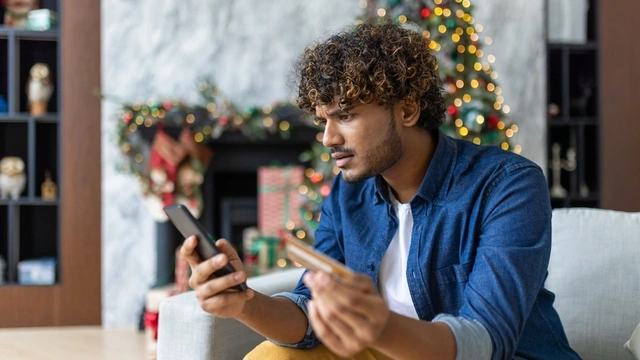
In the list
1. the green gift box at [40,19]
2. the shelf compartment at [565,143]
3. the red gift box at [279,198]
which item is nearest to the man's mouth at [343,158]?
the red gift box at [279,198]

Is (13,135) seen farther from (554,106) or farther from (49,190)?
(554,106)

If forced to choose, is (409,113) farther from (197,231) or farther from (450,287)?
(197,231)

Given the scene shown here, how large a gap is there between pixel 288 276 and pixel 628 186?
301cm

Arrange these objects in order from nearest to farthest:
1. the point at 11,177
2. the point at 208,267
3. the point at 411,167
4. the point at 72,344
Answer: the point at 208,267 < the point at 411,167 < the point at 72,344 < the point at 11,177

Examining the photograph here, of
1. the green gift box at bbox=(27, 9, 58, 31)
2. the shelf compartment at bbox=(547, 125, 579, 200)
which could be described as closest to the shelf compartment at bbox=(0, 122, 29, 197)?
the green gift box at bbox=(27, 9, 58, 31)

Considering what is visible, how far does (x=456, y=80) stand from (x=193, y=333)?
95.9 inches

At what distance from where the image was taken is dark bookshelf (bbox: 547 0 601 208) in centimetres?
422

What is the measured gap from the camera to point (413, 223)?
1404 millimetres

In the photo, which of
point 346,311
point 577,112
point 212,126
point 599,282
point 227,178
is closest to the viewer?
point 346,311

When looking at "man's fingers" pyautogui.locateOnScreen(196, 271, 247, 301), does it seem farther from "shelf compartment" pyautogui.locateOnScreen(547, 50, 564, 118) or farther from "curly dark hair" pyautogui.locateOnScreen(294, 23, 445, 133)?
"shelf compartment" pyautogui.locateOnScreen(547, 50, 564, 118)

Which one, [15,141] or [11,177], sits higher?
[15,141]

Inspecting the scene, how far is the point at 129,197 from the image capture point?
12.6ft

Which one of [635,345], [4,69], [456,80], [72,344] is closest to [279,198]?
[456,80]

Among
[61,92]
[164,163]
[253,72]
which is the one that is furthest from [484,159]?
[61,92]
